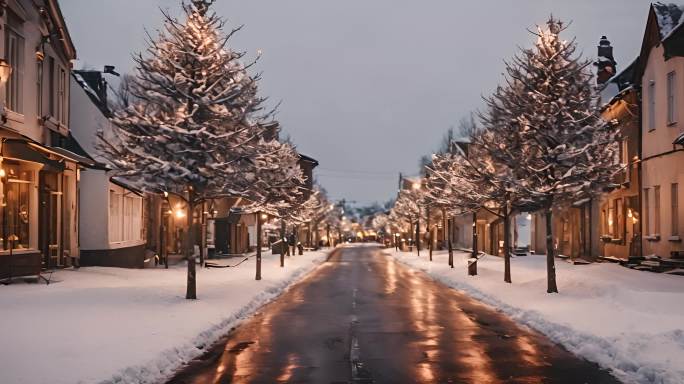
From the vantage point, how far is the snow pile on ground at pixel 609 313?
1156 centimetres

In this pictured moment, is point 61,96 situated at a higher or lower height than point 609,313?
higher

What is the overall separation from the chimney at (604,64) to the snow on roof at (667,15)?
12842 mm

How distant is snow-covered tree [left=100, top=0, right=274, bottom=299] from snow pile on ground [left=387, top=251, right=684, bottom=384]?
27.3 feet

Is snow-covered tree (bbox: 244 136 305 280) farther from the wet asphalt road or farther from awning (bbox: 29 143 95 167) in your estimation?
awning (bbox: 29 143 95 167)

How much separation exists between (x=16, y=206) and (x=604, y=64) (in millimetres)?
31369

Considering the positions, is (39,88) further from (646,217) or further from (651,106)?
(646,217)

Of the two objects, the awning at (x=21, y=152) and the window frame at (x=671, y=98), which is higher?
the window frame at (x=671, y=98)

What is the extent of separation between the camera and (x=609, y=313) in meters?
16.8

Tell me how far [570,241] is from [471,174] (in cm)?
2187

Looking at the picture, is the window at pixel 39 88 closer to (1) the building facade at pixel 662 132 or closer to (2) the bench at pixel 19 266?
(2) the bench at pixel 19 266

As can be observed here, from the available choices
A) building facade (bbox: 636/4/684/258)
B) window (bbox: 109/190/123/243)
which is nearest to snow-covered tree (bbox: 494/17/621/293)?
building facade (bbox: 636/4/684/258)

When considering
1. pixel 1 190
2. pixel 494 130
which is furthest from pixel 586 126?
pixel 1 190

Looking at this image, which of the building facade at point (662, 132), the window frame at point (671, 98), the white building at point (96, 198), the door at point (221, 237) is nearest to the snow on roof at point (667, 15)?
the building facade at point (662, 132)

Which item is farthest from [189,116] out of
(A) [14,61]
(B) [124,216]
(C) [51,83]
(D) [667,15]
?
(D) [667,15]
